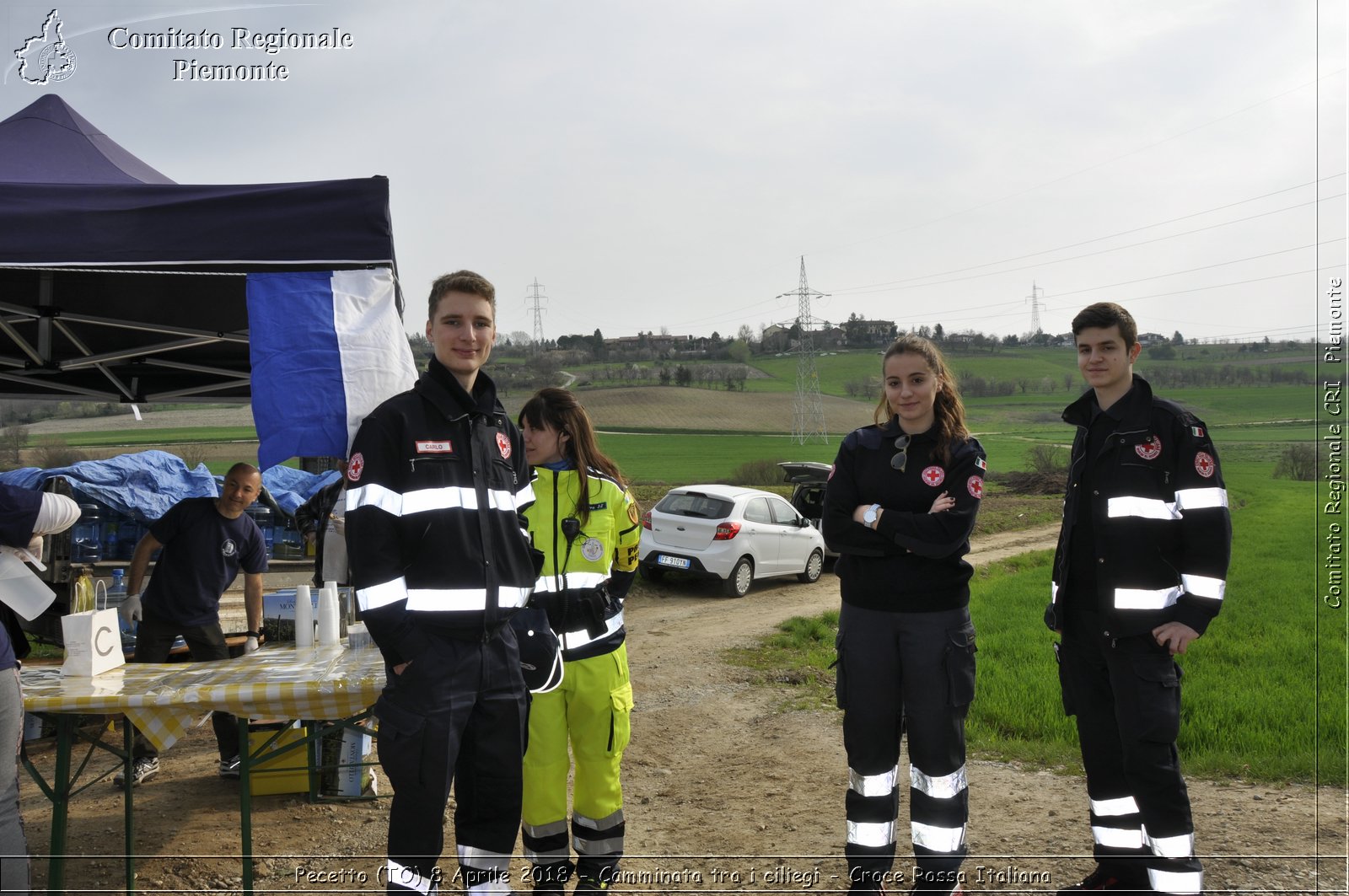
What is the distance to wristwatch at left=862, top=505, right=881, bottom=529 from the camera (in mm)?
3457

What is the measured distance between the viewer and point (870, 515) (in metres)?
3.47

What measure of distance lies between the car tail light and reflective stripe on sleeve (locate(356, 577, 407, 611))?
35.9 feet

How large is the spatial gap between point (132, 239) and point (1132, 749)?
4.45 metres

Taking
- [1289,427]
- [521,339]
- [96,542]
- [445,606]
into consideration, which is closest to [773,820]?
[445,606]

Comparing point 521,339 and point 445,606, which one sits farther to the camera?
point 521,339

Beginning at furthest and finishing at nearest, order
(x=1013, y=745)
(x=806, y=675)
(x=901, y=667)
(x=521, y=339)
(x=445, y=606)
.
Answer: (x=521, y=339), (x=806, y=675), (x=1013, y=745), (x=901, y=667), (x=445, y=606)

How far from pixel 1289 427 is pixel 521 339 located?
159 ft

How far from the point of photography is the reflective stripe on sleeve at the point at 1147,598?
328 centimetres

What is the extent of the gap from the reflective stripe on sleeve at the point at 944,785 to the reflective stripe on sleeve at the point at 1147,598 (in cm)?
87

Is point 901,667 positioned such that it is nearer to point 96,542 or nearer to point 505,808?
point 505,808

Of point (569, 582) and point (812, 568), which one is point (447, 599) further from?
point (812, 568)

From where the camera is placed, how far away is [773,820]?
15.4ft

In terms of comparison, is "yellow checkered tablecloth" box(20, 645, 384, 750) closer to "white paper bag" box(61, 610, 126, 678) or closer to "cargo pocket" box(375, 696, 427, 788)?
"white paper bag" box(61, 610, 126, 678)

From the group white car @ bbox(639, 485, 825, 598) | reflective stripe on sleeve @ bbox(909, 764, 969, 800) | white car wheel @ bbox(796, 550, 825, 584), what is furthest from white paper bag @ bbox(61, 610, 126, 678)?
white car wheel @ bbox(796, 550, 825, 584)
